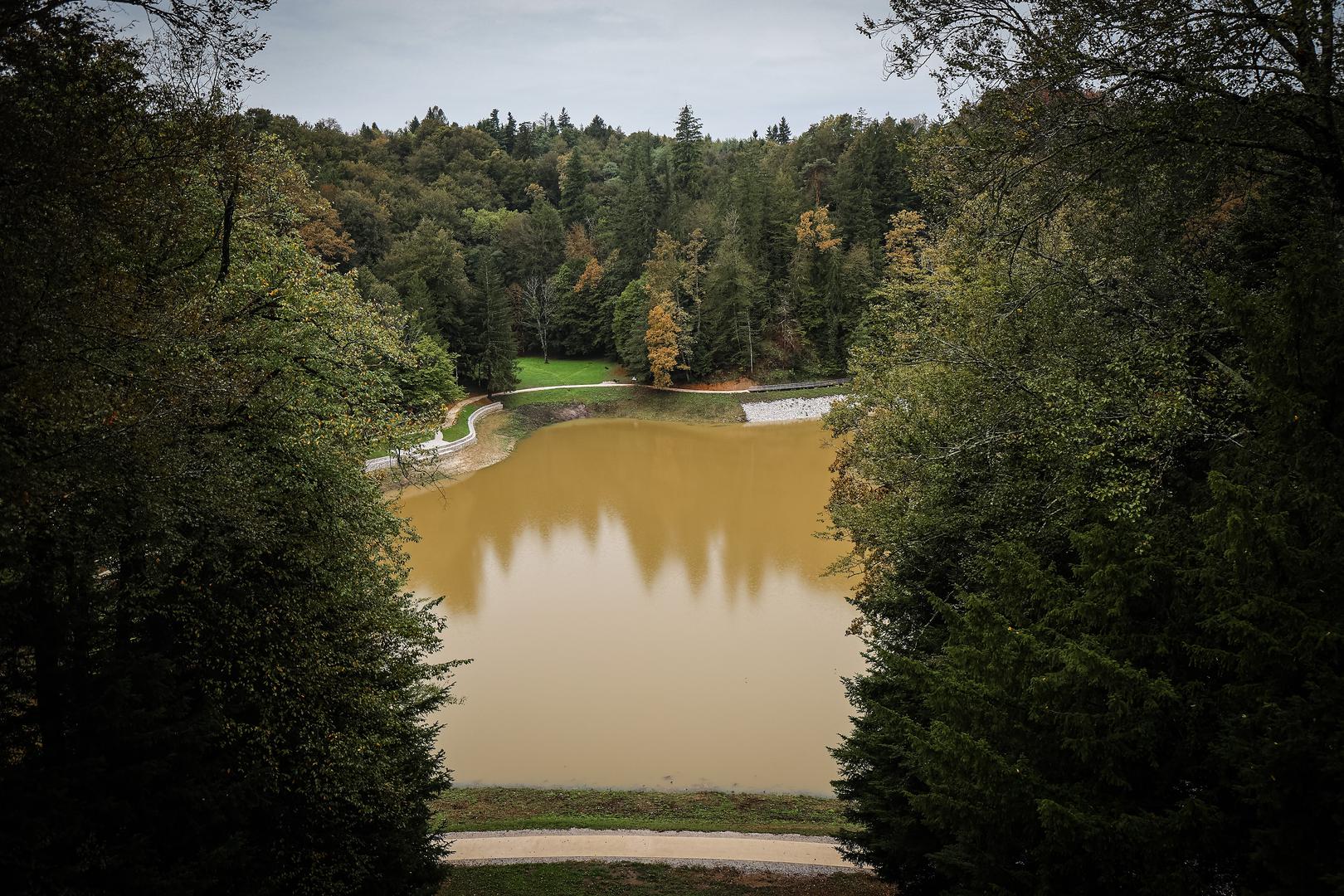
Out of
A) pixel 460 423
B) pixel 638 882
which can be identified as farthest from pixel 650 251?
pixel 638 882

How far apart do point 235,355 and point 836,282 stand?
1537 inches

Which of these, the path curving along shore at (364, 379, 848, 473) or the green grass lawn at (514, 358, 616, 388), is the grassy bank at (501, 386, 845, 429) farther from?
the green grass lawn at (514, 358, 616, 388)

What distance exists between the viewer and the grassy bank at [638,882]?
9109 mm

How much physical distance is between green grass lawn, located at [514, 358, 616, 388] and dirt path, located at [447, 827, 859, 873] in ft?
112

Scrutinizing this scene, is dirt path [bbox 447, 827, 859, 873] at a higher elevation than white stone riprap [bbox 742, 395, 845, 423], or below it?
below

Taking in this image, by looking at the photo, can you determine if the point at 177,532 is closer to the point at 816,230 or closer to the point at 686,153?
the point at 816,230

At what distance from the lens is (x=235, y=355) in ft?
26.1

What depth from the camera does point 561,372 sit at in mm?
49031

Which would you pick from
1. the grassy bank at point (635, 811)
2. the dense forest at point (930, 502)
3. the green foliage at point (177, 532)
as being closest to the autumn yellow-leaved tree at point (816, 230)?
the dense forest at point (930, 502)

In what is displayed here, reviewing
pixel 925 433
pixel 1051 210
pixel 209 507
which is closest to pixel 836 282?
pixel 925 433

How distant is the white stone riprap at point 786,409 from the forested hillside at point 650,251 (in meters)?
3.39

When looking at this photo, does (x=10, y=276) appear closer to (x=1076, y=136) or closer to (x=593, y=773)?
(x=1076, y=136)

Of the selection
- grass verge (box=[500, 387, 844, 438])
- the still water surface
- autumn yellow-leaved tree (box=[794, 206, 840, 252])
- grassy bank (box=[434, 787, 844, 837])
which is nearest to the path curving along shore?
grass verge (box=[500, 387, 844, 438])

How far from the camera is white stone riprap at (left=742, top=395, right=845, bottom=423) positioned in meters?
40.0
